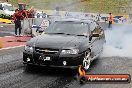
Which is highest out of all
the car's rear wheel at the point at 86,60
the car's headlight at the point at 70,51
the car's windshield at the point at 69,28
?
the car's windshield at the point at 69,28

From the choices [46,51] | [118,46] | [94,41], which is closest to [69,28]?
[94,41]

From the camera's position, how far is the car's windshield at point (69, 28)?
444 inches

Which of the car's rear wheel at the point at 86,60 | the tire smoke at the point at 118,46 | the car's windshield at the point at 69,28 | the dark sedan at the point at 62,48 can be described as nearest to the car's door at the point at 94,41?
the dark sedan at the point at 62,48

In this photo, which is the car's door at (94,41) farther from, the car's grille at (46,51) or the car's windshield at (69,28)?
the car's grille at (46,51)

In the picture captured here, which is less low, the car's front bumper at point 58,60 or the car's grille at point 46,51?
the car's grille at point 46,51

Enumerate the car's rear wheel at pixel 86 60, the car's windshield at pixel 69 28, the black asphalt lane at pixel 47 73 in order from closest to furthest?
the black asphalt lane at pixel 47 73
the car's rear wheel at pixel 86 60
the car's windshield at pixel 69 28

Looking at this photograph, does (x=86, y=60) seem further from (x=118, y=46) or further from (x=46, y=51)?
(x=118, y=46)

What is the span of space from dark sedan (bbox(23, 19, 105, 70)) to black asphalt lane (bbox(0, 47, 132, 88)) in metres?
0.37

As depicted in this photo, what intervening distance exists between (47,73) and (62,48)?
95cm

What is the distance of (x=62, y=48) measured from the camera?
988cm

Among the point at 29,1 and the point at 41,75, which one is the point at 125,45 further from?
the point at 29,1

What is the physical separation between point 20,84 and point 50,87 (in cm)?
77

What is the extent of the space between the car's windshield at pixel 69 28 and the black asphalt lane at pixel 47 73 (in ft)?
4.03

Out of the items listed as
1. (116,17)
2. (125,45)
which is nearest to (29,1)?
(116,17)
